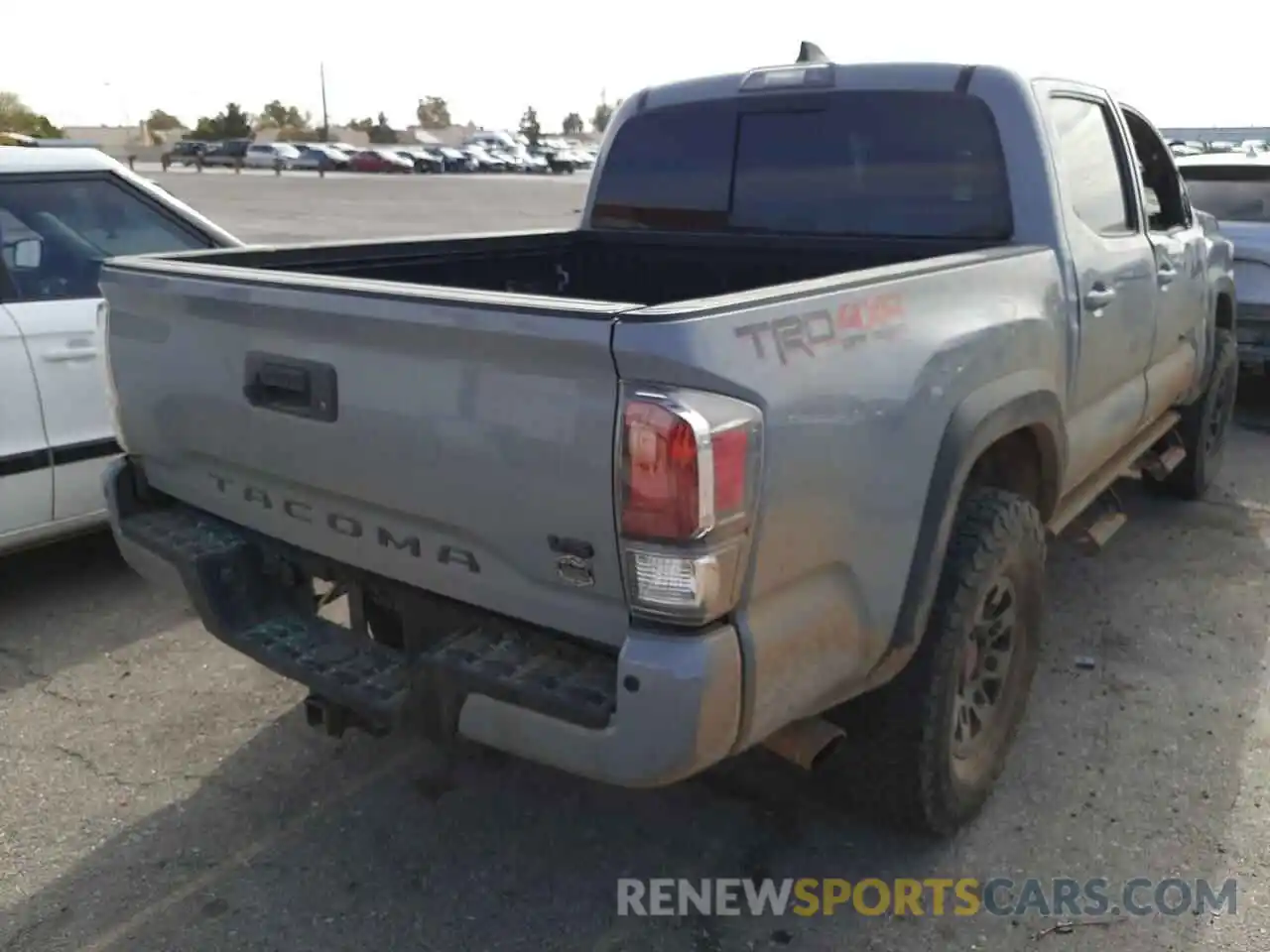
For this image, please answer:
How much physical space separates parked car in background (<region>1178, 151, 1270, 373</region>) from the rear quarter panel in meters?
5.68

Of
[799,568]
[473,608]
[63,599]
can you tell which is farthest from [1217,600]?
[63,599]

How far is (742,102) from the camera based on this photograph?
411 cm

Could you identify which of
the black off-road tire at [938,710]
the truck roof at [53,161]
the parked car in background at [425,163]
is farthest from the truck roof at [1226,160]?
the parked car in background at [425,163]

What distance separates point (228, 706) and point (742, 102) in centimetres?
269

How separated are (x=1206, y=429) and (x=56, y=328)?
208 inches

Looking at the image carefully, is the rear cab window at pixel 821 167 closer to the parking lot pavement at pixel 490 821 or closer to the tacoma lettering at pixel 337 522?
the parking lot pavement at pixel 490 821

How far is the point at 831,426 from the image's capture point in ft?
7.82

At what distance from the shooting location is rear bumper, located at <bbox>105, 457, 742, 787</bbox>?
2.21 meters

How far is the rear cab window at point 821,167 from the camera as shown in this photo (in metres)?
3.69

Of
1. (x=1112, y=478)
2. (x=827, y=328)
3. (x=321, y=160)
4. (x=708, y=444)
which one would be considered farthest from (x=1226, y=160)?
(x=321, y=160)

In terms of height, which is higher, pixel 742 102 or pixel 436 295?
pixel 742 102

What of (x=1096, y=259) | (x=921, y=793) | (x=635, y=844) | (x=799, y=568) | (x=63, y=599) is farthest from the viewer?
(x=63, y=599)

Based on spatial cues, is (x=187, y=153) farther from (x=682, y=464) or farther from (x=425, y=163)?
(x=682, y=464)

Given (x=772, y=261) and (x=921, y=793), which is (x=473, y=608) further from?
(x=772, y=261)
